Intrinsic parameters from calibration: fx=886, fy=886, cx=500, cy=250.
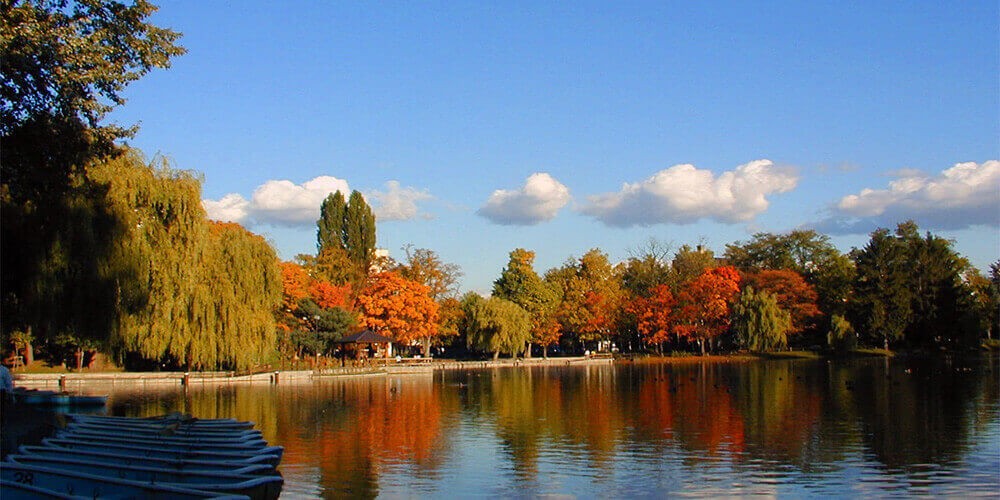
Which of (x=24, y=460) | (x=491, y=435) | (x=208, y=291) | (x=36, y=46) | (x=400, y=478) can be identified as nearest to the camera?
(x=24, y=460)

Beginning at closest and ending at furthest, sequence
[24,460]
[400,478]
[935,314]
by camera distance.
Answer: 1. [24,460]
2. [400,478]
3. [935,314]

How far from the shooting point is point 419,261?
6388cm

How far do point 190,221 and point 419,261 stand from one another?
37182 millimetres

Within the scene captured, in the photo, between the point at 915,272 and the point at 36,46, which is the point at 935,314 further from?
the point at 36,46

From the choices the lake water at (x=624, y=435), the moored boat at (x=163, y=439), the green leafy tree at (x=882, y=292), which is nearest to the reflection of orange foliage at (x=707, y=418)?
the lake water at (x=624, y=435)

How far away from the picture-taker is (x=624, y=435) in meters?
20.6

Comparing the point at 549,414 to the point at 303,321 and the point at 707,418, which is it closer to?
the point at 707,418

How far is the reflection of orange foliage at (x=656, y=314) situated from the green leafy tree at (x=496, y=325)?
29.8 feet

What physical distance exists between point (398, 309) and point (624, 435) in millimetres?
35994

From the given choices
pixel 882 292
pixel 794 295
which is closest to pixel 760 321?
pixel 794 295

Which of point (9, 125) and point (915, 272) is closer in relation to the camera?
point (9, 125)

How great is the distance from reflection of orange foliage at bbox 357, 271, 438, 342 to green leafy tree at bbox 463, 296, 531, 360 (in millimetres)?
3782

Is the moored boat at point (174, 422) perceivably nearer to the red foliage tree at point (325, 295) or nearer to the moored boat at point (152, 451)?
the moored boat at point (152, 451)

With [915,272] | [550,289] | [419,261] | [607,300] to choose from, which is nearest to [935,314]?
[915,272]
